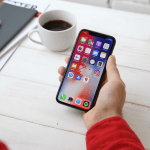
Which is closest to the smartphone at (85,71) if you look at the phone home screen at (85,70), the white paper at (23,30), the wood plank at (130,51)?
the phone home screen at (85,70)

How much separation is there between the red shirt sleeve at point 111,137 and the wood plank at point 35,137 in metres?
0.04

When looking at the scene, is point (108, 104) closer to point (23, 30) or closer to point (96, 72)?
point (96, 72)

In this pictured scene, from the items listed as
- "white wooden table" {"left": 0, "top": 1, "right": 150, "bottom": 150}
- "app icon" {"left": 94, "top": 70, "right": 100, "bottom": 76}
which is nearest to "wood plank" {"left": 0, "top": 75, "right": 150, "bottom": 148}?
"white wooden table" {"left": 0, "top": 1, "right": 150, "bottom": 150}

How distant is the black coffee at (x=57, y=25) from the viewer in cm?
50

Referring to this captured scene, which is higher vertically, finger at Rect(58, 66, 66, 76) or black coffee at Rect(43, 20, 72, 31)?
black coffee at Rect(43, 20, 72, 31)

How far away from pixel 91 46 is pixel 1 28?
0.33 meters

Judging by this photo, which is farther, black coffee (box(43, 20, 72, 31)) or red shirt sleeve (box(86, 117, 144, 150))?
black coffee (box(43, 20, 72, 31))

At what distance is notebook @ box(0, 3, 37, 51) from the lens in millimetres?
533

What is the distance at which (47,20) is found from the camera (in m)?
0.51

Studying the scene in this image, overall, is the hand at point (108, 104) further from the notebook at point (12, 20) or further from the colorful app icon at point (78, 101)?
the notebook at point (12, 20)

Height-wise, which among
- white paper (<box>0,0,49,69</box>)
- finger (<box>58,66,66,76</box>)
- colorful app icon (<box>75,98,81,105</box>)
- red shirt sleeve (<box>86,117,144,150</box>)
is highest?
white paper (<box>0,0,49,69</box>)

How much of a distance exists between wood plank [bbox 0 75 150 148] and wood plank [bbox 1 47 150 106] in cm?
3

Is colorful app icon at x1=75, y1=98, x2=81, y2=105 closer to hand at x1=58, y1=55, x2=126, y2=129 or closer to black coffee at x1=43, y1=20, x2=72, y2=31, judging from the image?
hand at x1=58, y1=55, x2=126, y2=129

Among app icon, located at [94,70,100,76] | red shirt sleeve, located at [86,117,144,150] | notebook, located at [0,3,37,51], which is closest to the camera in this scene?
red shirt sleeve, located at [86,117,144,150]
